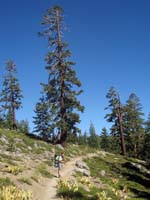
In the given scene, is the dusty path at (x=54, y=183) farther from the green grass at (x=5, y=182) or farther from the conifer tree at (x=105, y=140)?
the conifer tree at (x=105, y=140)

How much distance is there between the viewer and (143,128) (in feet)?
222

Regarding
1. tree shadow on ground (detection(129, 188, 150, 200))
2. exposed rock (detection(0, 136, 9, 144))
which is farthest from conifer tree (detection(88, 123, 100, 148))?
tree shadow on ground (detection(129, 188, 150, 200))

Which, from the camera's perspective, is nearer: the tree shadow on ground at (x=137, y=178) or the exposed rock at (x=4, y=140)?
the tree shadow on ground at (x=137, y=178)

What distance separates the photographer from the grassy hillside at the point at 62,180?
18797 mm

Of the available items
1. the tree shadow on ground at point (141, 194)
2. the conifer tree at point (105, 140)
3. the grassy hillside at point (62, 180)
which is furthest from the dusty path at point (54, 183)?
the conifer tree at point (105, 140)

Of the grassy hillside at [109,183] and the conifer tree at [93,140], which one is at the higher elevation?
the conifer tree at [93,140]

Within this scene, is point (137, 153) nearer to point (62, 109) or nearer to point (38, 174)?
point (62, 109)

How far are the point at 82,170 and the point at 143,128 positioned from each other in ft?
137

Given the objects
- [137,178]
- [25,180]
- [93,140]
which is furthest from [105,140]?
[25,180]

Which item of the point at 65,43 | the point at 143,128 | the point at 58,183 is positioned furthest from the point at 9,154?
the point at 143,128

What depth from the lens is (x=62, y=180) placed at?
2277 centimetres

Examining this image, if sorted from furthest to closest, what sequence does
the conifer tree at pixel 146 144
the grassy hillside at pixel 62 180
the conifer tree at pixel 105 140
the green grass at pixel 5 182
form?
the conifer tree at pixel 105 140 → the conifer tree at pixel 146 144 → the grassy hillside at pixel 62 180 → the green grass at pixel 5 182

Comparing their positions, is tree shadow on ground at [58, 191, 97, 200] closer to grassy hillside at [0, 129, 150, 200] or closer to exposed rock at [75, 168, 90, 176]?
grassy hillside at [0, 129, 150, 200]

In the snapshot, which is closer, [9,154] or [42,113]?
[9,154]
